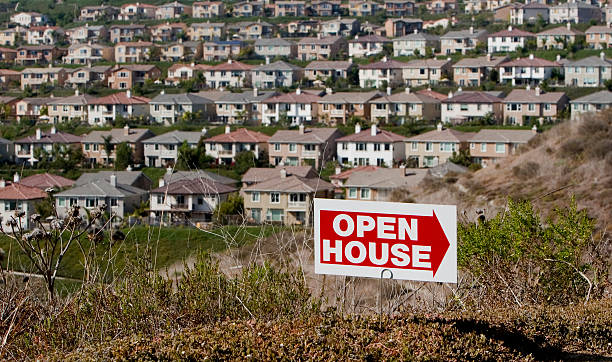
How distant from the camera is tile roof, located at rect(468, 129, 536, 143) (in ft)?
156

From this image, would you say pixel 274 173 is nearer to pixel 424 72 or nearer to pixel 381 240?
pixel 424 72

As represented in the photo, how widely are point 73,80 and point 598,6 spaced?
1697 inches

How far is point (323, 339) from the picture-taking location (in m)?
5.41

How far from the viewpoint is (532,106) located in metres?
54.7

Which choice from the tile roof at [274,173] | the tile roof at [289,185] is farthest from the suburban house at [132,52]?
the tile roof at [289,185]

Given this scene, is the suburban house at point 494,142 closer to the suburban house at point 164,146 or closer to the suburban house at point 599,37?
the suburban house at point 164,146

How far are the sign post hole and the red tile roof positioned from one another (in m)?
33.7

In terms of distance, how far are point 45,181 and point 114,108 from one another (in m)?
19.6

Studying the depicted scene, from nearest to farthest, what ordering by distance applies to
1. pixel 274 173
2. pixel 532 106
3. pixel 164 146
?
1. pixel 274 173
2. pixel 164 146
3. pixel 532 106

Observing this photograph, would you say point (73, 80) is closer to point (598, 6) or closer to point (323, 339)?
point (598, 6)

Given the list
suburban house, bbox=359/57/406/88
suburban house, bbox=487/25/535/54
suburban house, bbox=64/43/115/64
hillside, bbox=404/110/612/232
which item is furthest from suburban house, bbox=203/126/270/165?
suburban house, bbox=64/43/115/64

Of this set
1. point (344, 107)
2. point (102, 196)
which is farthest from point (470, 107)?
point (102, 196)

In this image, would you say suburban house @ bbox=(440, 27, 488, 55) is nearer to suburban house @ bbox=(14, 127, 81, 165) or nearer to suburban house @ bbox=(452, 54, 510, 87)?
suburban house @ bbox=(452, 54, 510, 87)

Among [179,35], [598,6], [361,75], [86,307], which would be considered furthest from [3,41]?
[86,307]
